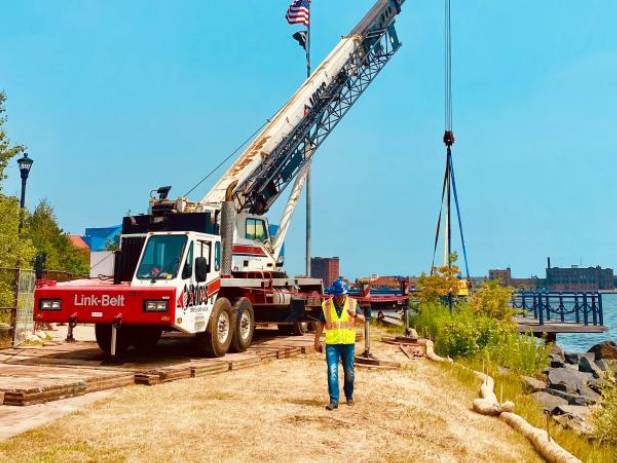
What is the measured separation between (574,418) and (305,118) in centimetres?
1407

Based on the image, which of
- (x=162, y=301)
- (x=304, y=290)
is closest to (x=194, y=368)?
(x=162, y=301)

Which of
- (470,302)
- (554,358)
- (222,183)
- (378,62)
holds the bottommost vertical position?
(554,358)

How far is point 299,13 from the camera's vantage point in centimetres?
2619

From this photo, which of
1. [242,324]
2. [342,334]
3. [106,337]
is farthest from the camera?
[242,324]

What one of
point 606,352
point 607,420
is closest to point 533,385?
point 607,420

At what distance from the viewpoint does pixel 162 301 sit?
33.8 ft

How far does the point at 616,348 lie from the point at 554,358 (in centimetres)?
522

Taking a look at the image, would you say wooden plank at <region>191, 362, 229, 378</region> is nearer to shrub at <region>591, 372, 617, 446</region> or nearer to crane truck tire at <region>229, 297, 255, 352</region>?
crane truck tire at <region>229, 297, 255, 352</region>

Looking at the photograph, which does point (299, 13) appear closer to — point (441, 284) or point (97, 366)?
point (441, 284)

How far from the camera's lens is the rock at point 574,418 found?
917cm

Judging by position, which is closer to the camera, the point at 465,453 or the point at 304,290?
the point at 465,453

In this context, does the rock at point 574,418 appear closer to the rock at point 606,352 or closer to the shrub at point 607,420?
the shrub at point 607,420

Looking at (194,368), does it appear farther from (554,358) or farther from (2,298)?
(554,358)

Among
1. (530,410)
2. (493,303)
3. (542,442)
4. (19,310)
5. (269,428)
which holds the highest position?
(493,303)
